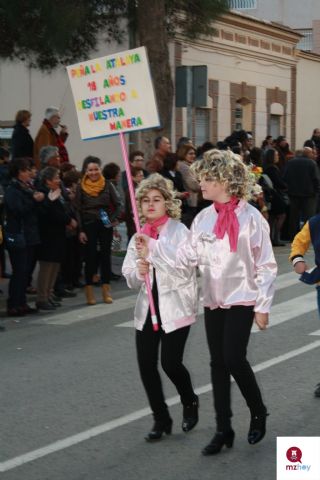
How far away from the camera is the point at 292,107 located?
35406mm

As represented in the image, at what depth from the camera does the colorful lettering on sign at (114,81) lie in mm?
8211

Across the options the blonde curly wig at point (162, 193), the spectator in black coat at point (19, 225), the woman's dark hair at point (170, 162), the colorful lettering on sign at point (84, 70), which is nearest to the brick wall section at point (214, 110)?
the woman's dark hair at point (170, 162)

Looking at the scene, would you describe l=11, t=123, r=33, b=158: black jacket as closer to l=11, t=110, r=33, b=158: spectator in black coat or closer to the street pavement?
l=11, t=110, r=33, b=158: spectator in black coat

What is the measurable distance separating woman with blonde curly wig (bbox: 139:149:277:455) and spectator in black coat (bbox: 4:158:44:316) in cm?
628

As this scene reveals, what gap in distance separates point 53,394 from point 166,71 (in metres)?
11.3

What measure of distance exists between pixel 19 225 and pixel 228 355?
6735 mm

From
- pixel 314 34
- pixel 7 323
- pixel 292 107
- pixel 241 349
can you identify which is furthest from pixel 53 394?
Answer: pixel 314 34

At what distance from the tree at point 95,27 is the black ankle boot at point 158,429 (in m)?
12.5

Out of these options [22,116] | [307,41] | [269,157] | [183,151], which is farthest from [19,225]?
[307,41]

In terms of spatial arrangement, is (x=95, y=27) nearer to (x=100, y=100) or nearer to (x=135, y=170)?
(x=135, y=170)

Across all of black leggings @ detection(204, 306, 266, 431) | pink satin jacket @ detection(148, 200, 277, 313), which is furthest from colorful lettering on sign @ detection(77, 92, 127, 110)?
black leggings @ detection(204, 306, 266, 431)

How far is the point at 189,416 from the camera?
761cm

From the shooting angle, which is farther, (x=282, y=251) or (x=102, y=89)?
(x=282, y=251)

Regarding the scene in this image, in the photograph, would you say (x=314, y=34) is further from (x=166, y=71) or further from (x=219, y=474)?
(x=219, y=474)
